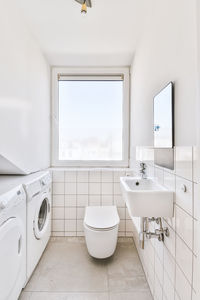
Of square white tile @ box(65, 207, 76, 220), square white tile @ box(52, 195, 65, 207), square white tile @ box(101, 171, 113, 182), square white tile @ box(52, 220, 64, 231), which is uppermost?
square white tile @ box(101, 171, 113, 182)

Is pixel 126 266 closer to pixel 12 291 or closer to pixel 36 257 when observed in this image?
pixel 36 257

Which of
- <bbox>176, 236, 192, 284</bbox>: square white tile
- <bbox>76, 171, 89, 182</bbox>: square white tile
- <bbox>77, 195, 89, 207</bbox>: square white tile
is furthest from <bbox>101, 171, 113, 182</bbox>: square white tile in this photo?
<bbox>176, 236, 192, 284</bbox>: square white tile

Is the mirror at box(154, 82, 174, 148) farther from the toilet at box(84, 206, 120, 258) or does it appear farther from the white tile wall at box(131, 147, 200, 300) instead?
the toilet at box(84, 206, 120, 258)

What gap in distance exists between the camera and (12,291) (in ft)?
3.82

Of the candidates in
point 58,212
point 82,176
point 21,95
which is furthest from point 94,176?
point 21,95

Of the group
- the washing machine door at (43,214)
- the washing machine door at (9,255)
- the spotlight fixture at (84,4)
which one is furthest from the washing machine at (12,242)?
the spotlight fixture at (84,4)

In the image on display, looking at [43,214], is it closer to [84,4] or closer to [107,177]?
[107,177]

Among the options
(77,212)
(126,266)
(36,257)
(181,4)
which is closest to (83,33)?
(181,4)

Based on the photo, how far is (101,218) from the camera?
1910 mm

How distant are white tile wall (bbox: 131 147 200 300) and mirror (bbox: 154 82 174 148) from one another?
152 millimetres

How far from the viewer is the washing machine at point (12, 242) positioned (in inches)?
40.9

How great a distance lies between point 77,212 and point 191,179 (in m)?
1.76

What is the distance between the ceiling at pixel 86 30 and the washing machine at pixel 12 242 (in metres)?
1.58

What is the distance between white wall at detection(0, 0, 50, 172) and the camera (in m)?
1.38
